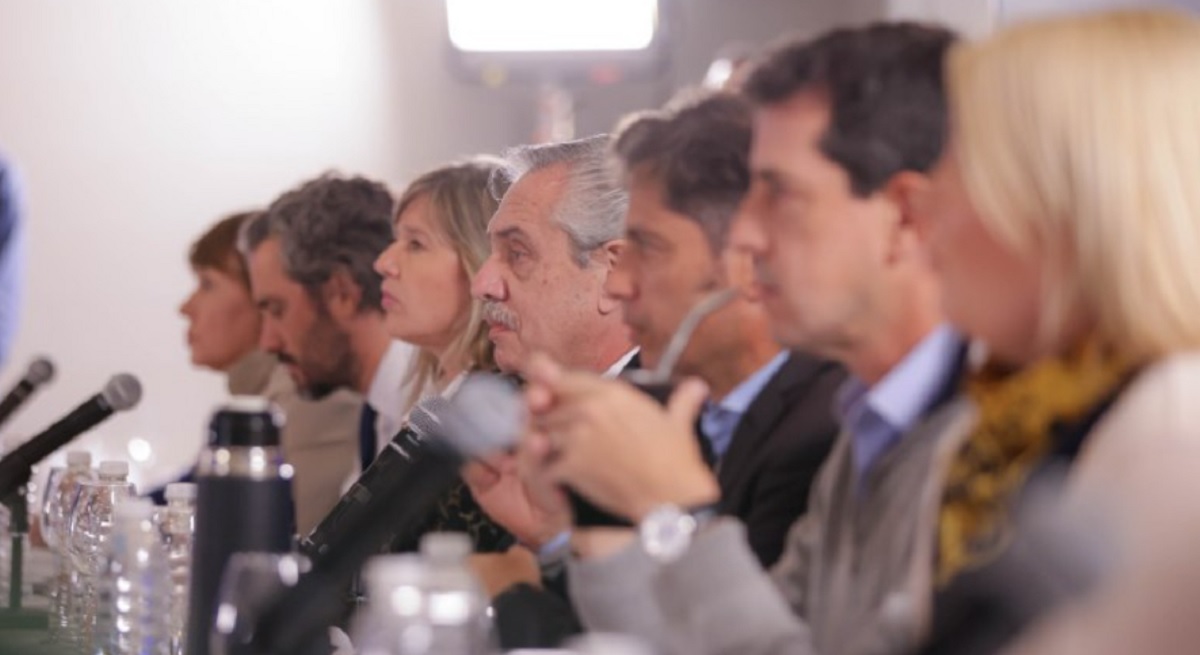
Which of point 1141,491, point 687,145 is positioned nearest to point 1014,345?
point 1141,491

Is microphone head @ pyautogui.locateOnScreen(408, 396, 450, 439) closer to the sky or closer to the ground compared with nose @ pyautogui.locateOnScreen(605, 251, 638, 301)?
closer to the ground

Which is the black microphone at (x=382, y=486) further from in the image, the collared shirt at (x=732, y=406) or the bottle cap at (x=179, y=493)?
the collared shirt at (x=732, y=406)

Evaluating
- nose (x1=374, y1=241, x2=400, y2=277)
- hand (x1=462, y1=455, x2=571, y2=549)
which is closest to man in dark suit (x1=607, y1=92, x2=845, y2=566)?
hand (x1=462, y1=455, x2=571, y2=549)

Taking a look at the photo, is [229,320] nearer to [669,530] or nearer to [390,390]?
[390,390]

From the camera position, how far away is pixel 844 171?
161cm

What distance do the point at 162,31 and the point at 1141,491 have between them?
18.2 feet

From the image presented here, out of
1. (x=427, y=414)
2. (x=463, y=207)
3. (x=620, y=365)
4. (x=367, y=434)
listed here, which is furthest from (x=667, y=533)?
(x=367, y=434)

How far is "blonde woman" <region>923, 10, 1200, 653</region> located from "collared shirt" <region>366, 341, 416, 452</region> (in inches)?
84.3

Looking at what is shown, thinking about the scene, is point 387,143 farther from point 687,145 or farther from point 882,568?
point 882,568

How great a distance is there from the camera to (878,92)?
1.57 metres

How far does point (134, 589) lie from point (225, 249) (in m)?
2.81

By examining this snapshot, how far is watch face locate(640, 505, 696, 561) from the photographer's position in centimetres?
142

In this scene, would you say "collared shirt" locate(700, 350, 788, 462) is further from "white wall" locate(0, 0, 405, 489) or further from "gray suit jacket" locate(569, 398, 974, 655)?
"white wall" locate(0, 0, 405, 489)

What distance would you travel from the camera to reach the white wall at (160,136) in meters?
6.28
